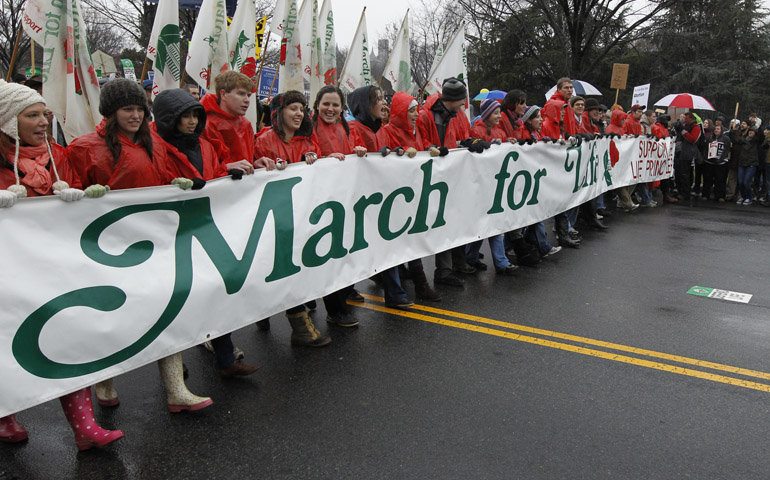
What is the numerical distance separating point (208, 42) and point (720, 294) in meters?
5.54

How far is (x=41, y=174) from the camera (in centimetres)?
301

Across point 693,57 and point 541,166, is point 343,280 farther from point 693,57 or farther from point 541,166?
point 693,57

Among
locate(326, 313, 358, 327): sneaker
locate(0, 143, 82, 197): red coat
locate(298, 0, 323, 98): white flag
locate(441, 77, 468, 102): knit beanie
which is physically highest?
locate(298, 0, 323, 98): white flag

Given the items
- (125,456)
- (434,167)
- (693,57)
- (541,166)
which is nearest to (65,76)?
(125,456)

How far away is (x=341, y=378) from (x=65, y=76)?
9.30 ft

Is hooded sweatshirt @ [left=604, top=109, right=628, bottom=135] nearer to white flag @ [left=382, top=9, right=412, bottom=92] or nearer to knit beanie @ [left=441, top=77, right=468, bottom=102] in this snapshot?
white flag @ [left=382, top=9, right=412, bottom=92]

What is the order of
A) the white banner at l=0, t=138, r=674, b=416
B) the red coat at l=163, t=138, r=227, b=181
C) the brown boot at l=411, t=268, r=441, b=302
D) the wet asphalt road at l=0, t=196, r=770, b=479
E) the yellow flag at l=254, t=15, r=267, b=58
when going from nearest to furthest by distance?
1. the white banner at l=0, t=138, r=674, b=416
2. the wet asphalt road at l=0, t=196, r=770, b=479
3. the red coat at l=163, t=138, r=227, b=181
4. the brown boot at l=411, t=268, r=441, b=302
5. the yellow flag at l=254, t=15, r=267, b=58

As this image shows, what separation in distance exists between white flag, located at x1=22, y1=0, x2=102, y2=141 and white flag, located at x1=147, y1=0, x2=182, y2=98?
616 mm

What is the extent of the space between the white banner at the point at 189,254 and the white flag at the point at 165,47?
167 cm

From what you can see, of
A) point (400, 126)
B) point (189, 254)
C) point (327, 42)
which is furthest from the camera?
point (327, 42)

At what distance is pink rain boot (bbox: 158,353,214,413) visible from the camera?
343 centimetres

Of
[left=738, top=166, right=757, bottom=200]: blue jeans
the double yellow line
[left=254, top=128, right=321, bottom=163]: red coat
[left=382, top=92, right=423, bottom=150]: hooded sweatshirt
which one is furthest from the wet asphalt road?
[left=738, top=166, right=757, bottom=200]: blue jeans

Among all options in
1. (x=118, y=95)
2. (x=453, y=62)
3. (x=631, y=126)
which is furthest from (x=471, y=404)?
(x=631, y=126)

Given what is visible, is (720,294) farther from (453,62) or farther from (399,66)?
(399,66)
